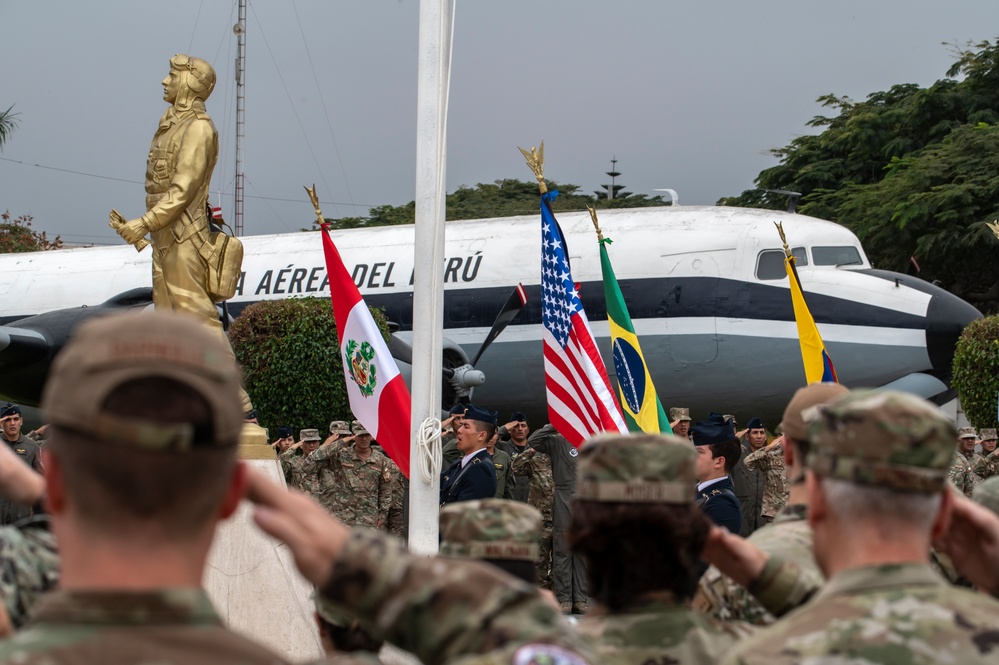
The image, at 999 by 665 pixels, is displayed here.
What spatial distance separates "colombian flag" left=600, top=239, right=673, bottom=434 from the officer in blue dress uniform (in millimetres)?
1754

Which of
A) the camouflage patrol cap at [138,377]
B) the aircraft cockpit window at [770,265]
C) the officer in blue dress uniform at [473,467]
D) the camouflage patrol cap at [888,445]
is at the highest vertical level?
the aircraft cockpit window at [770,265]

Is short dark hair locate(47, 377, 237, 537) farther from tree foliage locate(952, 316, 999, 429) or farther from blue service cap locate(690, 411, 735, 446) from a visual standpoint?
tree foliage locate(952, 316, 999, 429)

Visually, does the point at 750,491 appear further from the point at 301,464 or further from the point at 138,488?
the point at 138,488

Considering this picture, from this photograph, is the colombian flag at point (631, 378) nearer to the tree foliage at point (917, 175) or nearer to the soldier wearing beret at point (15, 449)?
the soldier wearing beret at point (15, 449)

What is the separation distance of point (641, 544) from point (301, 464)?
9935 millimetres

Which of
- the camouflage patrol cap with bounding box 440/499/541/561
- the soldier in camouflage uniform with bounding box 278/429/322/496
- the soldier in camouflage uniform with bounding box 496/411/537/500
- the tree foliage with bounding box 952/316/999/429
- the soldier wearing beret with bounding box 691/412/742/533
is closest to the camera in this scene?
the camouflage patrol cap with bounding box 440/499/541/561

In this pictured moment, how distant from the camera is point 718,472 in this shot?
734cm

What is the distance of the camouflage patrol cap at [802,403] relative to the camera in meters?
3.16

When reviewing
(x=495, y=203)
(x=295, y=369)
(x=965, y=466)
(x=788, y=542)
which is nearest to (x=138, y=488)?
(x=788, y=542)

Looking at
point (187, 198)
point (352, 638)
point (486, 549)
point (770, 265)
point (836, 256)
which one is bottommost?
point (352, 638)

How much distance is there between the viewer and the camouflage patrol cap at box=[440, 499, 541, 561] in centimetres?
246

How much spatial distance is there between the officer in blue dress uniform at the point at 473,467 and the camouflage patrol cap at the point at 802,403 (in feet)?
16.4

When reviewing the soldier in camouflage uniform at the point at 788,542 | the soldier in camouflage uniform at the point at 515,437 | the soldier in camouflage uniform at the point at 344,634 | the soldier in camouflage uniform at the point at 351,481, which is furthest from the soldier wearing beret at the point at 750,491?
the soldier in camouflage uniform at the point at 344,634

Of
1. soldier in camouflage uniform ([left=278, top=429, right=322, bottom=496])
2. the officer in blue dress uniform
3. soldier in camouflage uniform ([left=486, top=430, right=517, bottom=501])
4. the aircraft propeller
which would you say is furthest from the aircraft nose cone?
the officer in blue dress uniform
